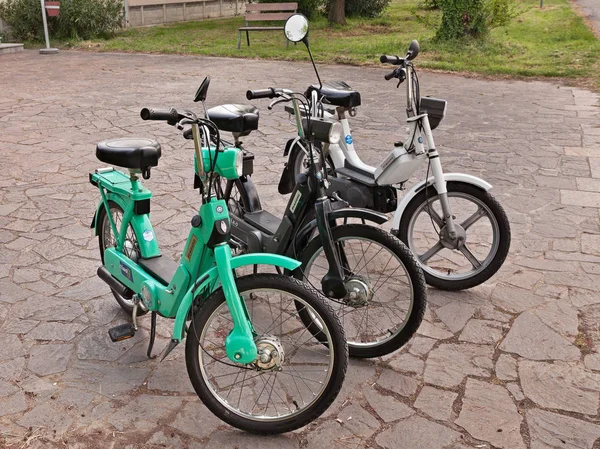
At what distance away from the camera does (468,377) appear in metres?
3.38

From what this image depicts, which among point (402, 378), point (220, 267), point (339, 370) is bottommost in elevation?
point (402, 378)

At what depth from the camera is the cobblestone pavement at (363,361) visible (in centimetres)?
300

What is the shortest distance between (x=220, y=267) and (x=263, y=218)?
1329mm

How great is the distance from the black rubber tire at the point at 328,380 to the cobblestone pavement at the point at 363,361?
3.1 inches

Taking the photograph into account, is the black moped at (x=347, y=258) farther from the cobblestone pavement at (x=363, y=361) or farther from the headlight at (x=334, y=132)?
the cobblestone pavement at (x=363, y=361)

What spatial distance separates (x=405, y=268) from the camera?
3.32 metres

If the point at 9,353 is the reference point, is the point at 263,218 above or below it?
above

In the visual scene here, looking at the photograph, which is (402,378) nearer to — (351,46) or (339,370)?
(339,370)

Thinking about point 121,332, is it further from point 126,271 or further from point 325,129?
point 325,129

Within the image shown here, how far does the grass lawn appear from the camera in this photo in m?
12.7

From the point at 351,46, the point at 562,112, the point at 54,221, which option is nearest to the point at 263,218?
the point at 54,221

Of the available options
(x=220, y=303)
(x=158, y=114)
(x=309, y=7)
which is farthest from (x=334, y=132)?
(x=309, y=7)

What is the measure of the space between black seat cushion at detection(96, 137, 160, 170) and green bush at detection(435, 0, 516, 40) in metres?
12.3

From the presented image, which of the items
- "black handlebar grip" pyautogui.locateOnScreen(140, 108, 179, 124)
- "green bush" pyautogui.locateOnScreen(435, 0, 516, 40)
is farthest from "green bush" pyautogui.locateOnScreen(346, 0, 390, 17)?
"black handlebar grip" pyautogui.locateOnScreen(140, 108, 179, 124)
